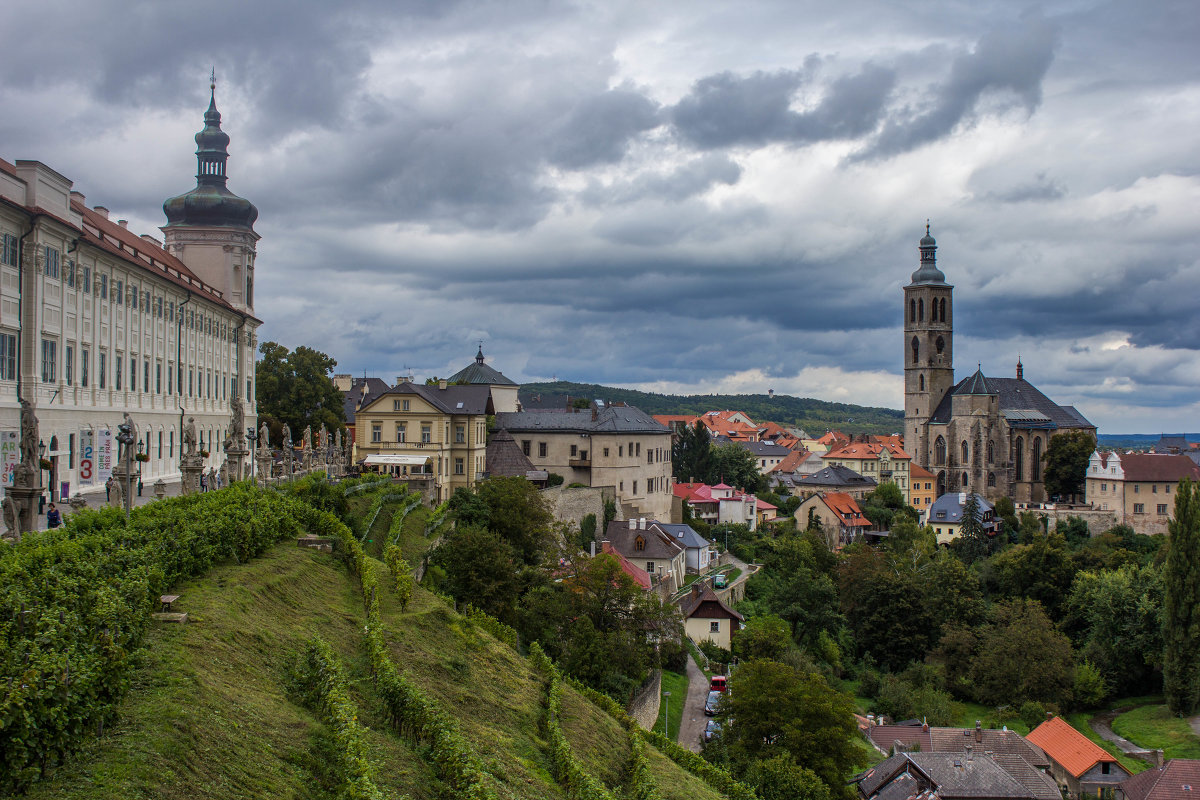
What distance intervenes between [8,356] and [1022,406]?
362 feet

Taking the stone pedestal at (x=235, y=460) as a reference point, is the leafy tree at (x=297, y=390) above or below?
above

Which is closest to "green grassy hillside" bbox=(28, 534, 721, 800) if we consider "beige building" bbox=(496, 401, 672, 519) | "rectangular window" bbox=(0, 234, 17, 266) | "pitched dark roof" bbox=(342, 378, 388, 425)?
"rectangular window" bbox=(0, 234, 17, 266)

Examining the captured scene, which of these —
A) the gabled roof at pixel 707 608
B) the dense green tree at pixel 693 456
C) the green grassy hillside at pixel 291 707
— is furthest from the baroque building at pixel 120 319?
the dense green tree at pixel 693 456

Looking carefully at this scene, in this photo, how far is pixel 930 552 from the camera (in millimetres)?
88000

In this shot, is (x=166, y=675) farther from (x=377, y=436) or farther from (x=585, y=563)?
(x=377, y=436)

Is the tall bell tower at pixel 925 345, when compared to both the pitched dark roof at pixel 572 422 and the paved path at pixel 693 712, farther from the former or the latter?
the paved path at pixel 693 712

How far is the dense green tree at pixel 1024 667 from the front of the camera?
60.2 m

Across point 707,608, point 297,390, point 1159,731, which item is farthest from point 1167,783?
point 297,390

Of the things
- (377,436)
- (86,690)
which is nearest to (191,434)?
(86,690)

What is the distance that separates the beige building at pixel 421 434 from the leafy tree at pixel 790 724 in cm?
2531

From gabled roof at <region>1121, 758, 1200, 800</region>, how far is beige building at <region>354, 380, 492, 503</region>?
3978 centimetres

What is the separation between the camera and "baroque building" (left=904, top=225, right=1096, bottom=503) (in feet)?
365

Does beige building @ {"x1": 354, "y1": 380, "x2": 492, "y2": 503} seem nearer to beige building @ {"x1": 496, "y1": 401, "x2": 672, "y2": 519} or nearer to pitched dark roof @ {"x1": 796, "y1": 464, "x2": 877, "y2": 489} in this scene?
beige building @ {"x1": 496, "y1": 401, "x2": 672, "y2": 519}

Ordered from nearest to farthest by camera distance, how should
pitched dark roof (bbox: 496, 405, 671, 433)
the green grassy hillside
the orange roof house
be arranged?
the green grassy hillside < the orange roof house < pitched dark roof (bbox: 496, 405, 671, 433)
